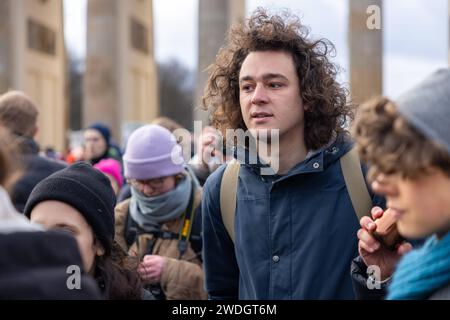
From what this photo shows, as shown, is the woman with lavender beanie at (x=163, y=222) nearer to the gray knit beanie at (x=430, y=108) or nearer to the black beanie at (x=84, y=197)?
the black beanie at (x=84, y=197)

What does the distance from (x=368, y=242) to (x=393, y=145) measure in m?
Result: 1.14

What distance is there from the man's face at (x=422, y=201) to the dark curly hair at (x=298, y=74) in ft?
5.67

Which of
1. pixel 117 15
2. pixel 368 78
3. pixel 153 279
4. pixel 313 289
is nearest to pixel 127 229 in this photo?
pixel 153 279

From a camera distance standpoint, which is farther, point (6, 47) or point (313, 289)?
point (6, 47)

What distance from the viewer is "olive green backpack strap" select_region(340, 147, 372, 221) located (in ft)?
13.2

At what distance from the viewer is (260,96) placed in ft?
14.0

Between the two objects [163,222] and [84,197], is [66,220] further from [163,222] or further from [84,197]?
[163,222]

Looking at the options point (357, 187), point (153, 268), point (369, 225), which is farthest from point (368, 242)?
point (153, 268)

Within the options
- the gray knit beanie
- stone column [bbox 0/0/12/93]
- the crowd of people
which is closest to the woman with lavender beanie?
the crowd of people

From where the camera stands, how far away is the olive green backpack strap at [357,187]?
4035 mm

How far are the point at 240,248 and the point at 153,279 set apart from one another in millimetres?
1726

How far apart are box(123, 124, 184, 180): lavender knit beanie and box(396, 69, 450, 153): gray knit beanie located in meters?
3.98
